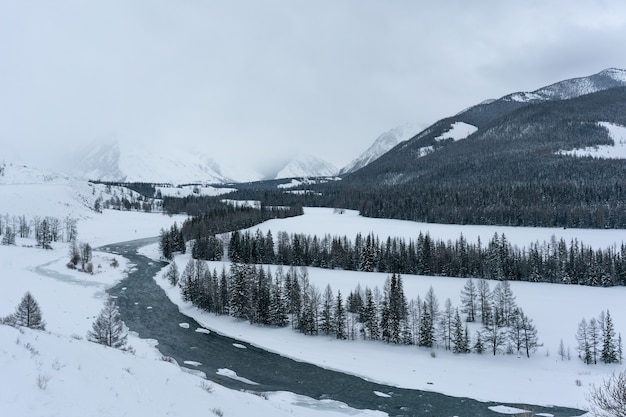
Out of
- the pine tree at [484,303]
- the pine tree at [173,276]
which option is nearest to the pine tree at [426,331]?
the pine tree at [484,303]

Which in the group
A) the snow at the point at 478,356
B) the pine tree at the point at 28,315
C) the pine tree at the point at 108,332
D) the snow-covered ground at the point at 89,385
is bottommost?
the snow at the point at 478,356

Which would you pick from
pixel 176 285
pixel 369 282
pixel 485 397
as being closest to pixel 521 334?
pixel 485 397

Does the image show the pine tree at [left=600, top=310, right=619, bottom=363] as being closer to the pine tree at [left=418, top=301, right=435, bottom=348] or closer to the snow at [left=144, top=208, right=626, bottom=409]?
the snow at [left=144, top=208, right=626, bottom=409]

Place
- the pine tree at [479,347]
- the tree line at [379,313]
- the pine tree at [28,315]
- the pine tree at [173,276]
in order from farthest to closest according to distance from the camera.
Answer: the pine tree at [173,276] < the tree line at [379,313] < the pine tree at [479,347] < the pine tree at [28,315]

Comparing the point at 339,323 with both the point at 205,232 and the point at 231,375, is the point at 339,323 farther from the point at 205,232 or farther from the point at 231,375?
the point at 205,232

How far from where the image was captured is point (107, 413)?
1326cm

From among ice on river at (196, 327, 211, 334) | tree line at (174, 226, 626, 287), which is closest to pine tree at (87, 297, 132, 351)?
ice on river at (196, 327, 211, 334)

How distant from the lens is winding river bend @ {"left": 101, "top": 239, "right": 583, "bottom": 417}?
47812 mm

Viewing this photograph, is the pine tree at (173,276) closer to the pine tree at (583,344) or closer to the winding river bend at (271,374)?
the winding river bend at (271,374)

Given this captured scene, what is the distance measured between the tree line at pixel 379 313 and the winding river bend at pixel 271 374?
9913 millimetres

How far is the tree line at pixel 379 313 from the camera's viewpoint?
69312mm

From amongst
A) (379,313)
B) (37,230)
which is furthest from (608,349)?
(37,230)

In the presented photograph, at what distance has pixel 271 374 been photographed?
55219 mm

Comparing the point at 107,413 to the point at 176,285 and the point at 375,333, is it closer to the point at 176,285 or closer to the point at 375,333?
the point at 375,333
